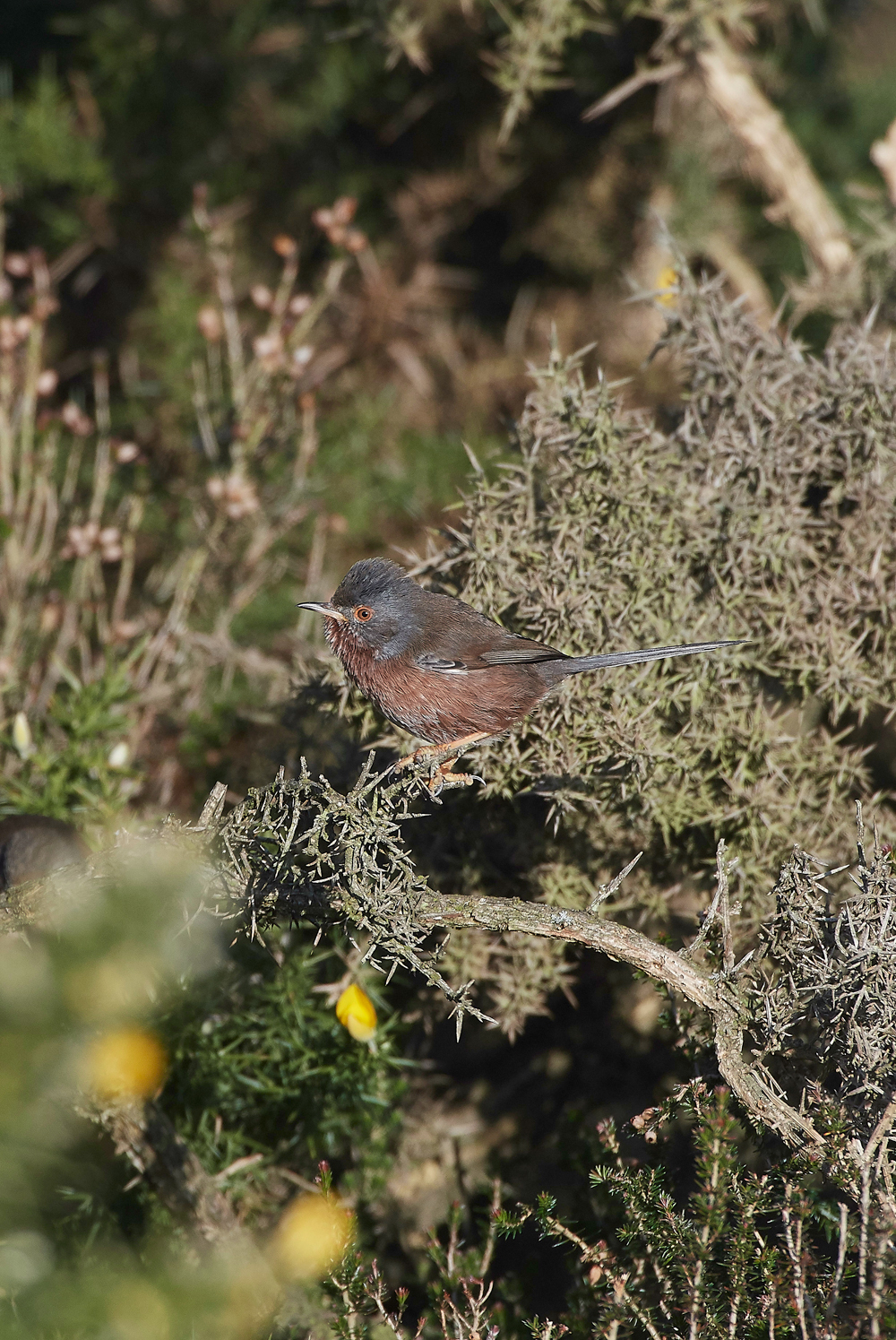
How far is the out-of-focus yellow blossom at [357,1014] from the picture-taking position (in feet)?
10.9

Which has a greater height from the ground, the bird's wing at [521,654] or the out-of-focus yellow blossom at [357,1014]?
the bird's wing at [521,654]

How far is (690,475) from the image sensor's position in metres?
3.48

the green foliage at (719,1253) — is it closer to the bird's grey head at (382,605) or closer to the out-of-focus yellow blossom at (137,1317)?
the out-of-focus yellow blossom at (137,1317)

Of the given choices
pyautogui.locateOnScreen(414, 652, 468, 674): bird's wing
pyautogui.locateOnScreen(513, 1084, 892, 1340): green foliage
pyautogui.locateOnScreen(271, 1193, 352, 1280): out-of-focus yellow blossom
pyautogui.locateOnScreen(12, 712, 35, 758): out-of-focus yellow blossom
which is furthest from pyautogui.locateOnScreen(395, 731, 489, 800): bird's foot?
pyautogui.locateOnScreen(12, 712, 35, 758): out-of-focus yellow blossom

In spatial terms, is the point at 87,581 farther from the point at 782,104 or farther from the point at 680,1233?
the point at 782,104

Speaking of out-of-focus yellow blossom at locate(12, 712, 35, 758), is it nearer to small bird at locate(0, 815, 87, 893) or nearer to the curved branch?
small bird at locate(0, 815, 87, 893)

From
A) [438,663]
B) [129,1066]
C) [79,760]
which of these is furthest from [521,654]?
[79,760]

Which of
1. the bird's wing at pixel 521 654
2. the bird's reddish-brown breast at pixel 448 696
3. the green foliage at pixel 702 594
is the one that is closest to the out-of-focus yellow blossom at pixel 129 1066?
the bird's reddish-brown breast at pixel 448 696

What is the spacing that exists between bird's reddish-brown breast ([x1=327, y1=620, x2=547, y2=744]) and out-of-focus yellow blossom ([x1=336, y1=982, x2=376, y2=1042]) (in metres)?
0.86

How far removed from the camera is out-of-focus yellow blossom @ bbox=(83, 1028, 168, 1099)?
8.56ft

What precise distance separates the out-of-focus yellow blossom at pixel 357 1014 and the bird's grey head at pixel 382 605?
1101mm

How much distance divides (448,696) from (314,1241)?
1.48m

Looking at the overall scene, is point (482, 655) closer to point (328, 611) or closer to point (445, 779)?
point (445, 779)

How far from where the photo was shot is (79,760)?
13.2 ft
